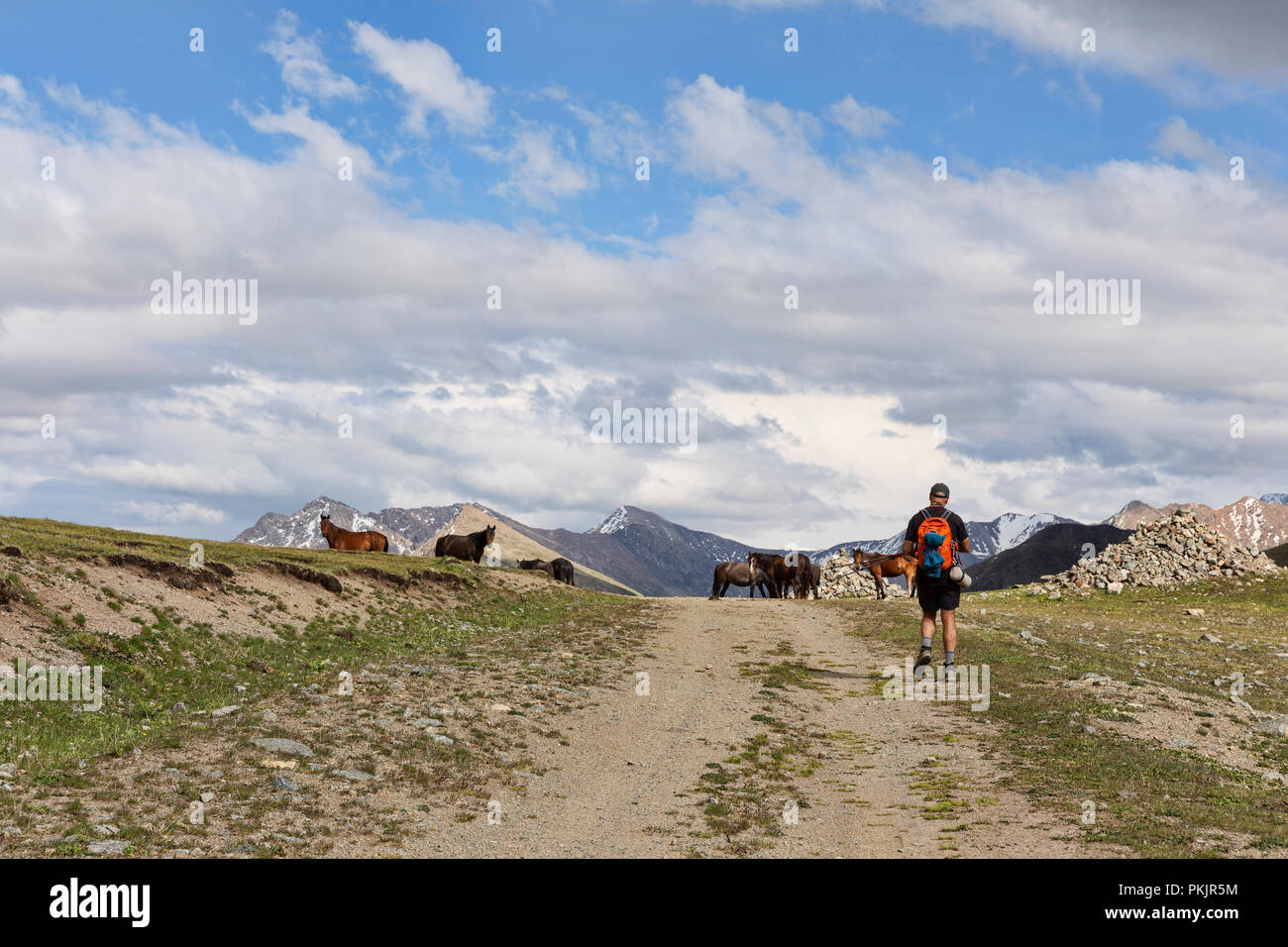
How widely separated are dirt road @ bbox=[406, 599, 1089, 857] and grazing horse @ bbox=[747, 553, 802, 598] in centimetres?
2863

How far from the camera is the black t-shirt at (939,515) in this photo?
22172mm

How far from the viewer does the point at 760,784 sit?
14.9 m

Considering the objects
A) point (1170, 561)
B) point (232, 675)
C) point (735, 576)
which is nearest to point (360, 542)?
point (735, 576)

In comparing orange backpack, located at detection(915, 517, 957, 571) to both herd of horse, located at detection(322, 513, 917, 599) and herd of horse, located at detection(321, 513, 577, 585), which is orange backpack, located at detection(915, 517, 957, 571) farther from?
herd of horse, located at detection(321, 513, 577, 585)

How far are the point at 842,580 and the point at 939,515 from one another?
69.5 m

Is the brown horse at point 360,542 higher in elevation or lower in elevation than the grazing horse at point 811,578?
higher

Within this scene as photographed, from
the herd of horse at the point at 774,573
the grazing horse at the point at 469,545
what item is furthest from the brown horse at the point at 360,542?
the herd of horse at the point at 774,573

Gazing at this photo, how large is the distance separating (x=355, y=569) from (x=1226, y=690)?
30.8m

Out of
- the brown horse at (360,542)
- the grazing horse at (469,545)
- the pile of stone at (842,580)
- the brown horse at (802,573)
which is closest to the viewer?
the brown horse at (802,573)

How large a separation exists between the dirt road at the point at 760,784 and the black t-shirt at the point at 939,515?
3897 millimetres

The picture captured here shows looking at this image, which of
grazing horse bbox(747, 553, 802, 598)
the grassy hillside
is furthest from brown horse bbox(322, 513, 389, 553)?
grazing horse bbox(747, 553, 802, 598)

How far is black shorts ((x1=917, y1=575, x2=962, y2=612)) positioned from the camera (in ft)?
72.3

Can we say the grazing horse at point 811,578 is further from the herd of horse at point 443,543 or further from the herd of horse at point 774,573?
the herd of horse at point 443,543
